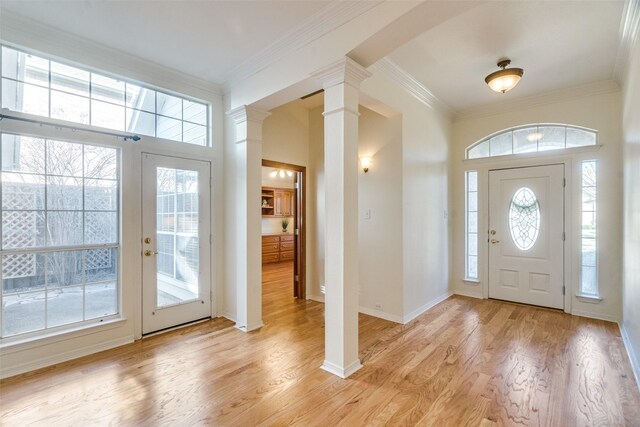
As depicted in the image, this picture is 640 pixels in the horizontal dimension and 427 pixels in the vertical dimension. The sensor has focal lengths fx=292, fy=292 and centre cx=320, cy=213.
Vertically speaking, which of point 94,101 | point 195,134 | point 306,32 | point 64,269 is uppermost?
point 306,32

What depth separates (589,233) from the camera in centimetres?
380

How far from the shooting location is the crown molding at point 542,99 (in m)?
3.67

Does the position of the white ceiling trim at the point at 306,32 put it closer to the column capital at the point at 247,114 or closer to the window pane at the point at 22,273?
the column capital at the point at 247,114

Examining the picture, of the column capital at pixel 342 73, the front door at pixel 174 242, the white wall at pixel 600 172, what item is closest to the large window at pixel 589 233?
the white wall at pixel 600 172

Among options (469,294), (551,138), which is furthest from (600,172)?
(469,294)

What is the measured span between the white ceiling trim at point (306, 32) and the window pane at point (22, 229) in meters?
2.38

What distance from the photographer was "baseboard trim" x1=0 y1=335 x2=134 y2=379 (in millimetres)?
2393

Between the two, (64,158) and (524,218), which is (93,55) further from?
(524,218)

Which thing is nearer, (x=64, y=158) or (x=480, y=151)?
(x=64, y=158)

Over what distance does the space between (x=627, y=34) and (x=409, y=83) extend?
6.31 feet

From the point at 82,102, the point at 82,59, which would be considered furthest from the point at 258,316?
the point at 82,59

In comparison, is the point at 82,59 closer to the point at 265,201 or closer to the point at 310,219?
the point at 310,219

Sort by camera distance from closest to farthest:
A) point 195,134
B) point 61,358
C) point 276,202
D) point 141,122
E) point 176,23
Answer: point 176,23 < point 61,358 < point 141,122 < point 195,134 < point 276,202

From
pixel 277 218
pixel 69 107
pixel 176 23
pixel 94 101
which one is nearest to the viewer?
pixel 176 23
